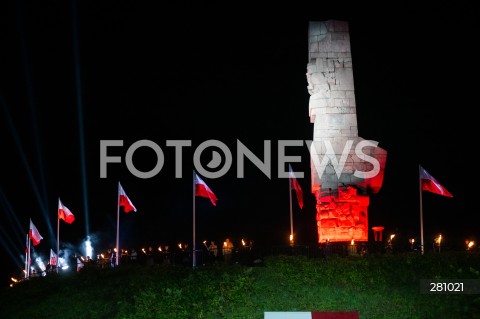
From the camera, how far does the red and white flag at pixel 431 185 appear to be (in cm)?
2370

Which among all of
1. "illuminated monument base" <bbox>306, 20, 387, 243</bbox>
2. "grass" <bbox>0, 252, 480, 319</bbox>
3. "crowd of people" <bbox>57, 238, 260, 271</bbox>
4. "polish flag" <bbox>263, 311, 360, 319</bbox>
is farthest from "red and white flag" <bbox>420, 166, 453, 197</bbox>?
"polish flag" <bbox>263, 311, 360, 319</bbox>

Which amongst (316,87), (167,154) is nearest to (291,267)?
(316,87)

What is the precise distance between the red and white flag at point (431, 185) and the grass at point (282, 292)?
6911mm

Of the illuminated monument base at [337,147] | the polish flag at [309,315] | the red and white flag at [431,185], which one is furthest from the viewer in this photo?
the illuminated monument base at [337,147]

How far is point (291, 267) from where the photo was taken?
56.5 ft

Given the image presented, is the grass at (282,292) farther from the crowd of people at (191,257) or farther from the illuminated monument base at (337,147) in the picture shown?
the illuminated monument base at (337,147)

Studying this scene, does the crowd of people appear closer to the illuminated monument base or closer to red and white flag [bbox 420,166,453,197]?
the illuminated monument base

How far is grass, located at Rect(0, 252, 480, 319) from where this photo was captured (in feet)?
48.4

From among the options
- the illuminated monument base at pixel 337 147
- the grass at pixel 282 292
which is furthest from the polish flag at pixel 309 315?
the illuminated monument base at pixel 337 147

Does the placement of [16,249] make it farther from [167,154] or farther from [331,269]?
[331,269]

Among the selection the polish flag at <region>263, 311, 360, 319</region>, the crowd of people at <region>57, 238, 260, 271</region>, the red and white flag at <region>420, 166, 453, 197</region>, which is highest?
the red and white flag at <region>420, 166, 453, 197</region>

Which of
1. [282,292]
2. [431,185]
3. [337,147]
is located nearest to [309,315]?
[282,292]

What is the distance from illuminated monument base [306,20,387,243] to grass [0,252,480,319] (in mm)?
9069

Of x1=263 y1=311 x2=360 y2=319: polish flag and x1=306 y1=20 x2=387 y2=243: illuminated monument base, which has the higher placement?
x1=306 y1=20 x2=387 y2=243: illuminated monument base
